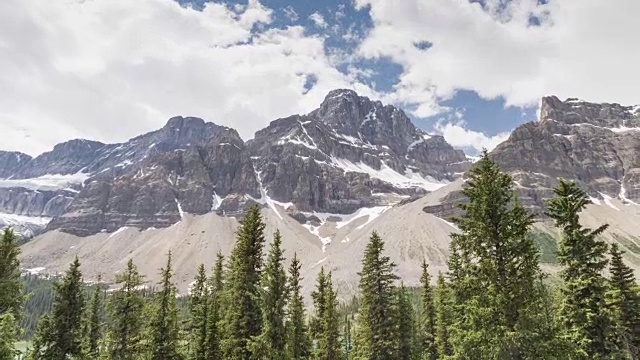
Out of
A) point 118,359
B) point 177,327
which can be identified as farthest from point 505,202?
point 118,359

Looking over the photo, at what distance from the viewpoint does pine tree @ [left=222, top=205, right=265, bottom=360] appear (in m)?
27.0

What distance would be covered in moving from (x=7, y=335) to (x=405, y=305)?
3489 centimetres

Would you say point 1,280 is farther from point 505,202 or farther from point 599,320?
point 599,320

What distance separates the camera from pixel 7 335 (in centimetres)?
1736

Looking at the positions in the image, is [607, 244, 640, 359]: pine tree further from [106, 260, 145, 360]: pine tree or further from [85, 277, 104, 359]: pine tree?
[85, 277, 104, 359]: pine tree

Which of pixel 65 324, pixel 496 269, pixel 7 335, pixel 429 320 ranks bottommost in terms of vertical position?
pixel 429 320

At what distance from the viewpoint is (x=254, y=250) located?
95.2ft

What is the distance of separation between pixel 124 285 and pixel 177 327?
5.23 metres

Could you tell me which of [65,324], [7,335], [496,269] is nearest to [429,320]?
[496,269]

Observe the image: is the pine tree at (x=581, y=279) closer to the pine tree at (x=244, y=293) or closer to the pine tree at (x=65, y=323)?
the pine tree at (x=244, y=293)

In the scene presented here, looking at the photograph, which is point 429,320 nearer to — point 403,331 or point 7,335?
point 403,331

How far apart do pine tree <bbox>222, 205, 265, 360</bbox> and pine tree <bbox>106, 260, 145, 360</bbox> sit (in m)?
8.75

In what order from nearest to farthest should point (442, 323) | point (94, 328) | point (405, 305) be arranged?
point (442, 323)
point (405, 305)
point (94, 328)

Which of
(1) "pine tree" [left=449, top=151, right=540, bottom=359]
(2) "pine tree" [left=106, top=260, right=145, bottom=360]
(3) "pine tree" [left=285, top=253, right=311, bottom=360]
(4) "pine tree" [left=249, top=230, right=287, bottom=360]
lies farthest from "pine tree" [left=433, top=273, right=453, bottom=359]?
(2) "pine tree" [left=106, top=260, right=145, bottom=360]
